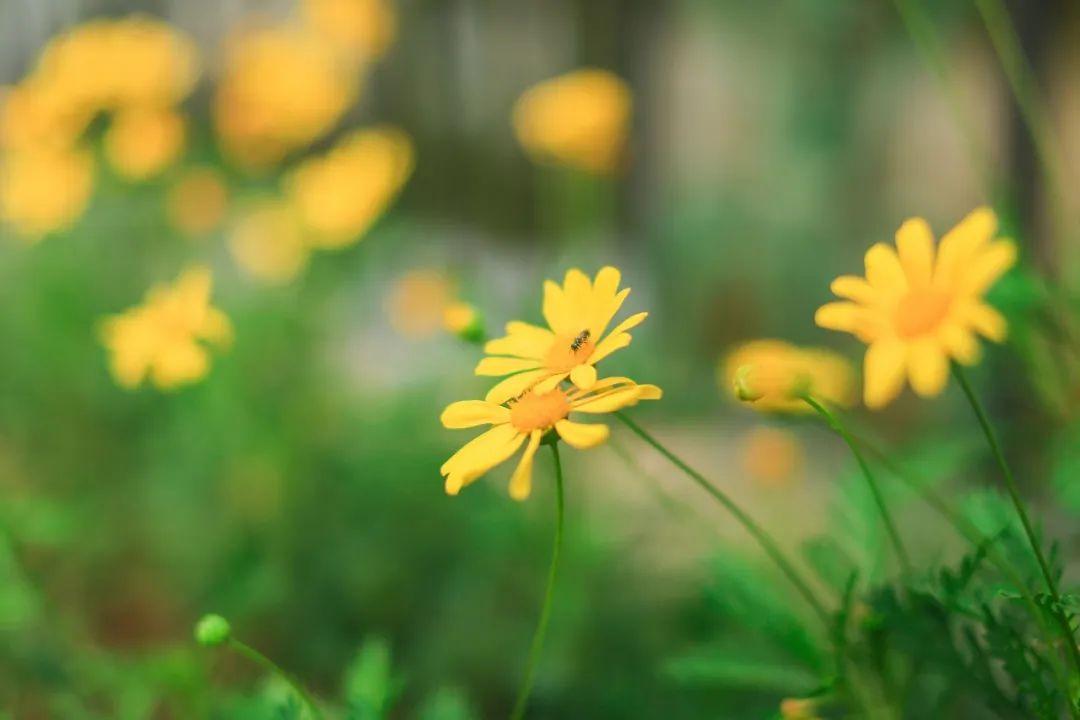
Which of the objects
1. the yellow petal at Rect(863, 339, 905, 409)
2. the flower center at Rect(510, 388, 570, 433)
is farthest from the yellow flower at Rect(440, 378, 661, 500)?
the yellow petal at Rect(863, 339, 905, 409)

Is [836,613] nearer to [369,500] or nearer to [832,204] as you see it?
[369,500]

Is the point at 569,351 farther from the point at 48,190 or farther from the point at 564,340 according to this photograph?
the point at 48,190

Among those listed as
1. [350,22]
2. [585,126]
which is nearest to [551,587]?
[585,126]

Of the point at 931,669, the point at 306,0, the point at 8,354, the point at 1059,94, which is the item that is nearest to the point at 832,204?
the point at 1059,94

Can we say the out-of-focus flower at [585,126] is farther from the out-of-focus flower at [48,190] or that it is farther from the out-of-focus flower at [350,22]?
the out-of-focus flower at [48,190]

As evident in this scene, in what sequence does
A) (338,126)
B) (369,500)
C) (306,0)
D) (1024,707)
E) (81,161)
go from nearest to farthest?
(1024,707) → (369,500) → (81,161) → (306,0) → (338,126)

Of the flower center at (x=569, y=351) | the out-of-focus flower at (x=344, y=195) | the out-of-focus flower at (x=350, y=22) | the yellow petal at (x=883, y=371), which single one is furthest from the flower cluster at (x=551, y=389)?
the out-of-focus flower at (x=350, y=22)
